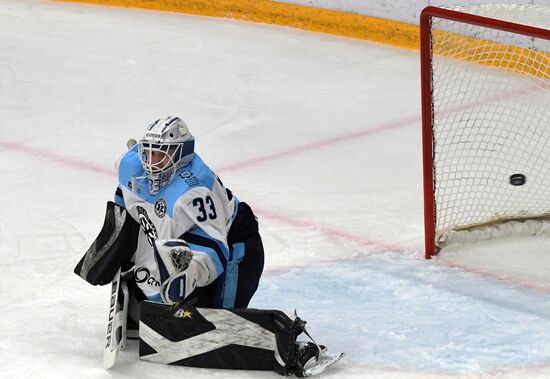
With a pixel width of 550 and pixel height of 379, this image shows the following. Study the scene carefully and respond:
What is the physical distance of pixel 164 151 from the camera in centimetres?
355

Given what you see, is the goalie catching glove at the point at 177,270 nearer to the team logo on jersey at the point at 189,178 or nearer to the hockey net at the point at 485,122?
the team logo on jersey at the point at 189,178

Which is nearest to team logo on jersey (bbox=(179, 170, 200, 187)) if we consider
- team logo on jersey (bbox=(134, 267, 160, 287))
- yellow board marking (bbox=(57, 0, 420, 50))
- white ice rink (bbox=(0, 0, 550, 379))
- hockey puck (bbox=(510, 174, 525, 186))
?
team logo on jersey (bbox=(134, 267, 160, 287))

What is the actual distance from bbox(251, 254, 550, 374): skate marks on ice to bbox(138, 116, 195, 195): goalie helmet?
0.73 metres

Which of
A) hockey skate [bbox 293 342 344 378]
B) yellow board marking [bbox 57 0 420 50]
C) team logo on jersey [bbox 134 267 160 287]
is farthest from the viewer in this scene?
yellow board marking [bbox 57 0 420 50]

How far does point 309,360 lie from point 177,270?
0.47m

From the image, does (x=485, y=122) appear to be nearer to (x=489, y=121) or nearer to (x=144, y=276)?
(x=489, y=121)

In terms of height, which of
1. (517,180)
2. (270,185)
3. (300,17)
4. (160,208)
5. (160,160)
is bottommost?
(270,185)

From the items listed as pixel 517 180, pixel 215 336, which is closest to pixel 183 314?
pixel 215 336

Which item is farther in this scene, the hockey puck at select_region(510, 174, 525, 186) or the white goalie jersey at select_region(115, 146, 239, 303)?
the hockey puck at select_region(510, 174, 525, 186)

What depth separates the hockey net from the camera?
14.9 feet

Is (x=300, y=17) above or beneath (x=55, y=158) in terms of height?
above

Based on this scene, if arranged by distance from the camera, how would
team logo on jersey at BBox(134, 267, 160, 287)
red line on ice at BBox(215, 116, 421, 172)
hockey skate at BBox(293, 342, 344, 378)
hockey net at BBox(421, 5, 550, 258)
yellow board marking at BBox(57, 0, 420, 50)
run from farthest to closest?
yellow board marking at BBox(57, 0, 420, 50), red line on ice at BBox(215, 116, 421, 172), hockey net at BBox(421, 5, 550, 258), team logo on jersey at BBox(134, 267, 160, 287), hockey skate at BBox(293, 342, 344, 378)

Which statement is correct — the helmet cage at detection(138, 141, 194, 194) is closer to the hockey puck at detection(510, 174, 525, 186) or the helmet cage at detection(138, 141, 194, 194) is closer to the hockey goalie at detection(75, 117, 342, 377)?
the hockey goalie at detection(75, 117, 342, 377)

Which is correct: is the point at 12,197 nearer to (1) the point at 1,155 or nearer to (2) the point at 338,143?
(1) the point at 1,155
